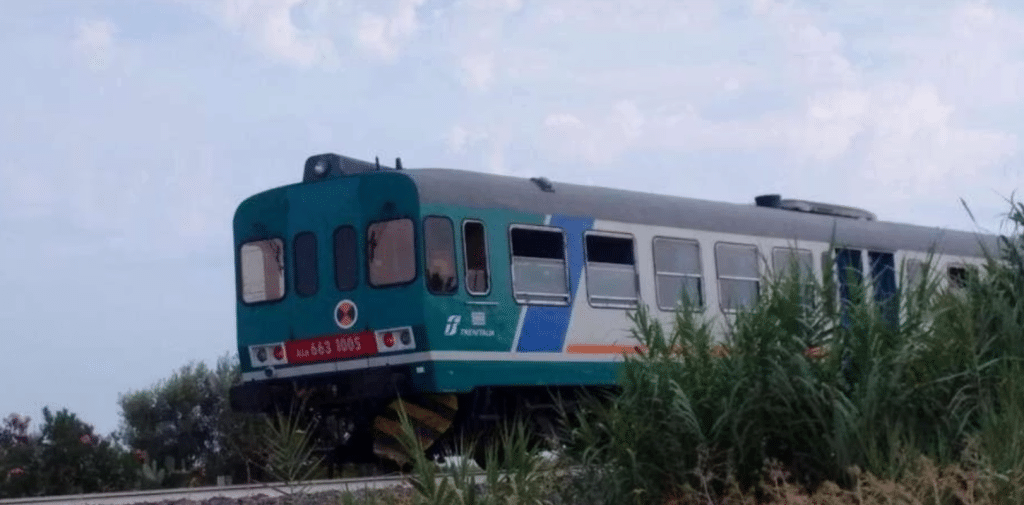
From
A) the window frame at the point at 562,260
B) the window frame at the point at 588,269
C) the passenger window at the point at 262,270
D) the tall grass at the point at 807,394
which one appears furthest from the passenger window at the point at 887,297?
the passenger window at the point at 262,270

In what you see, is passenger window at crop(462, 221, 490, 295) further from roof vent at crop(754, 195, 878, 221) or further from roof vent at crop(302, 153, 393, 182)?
roof vent at crop(754, 195, 878, 221)

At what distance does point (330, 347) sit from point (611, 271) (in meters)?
2.94

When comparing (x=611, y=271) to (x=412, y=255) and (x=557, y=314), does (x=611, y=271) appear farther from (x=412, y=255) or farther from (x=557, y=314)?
(x=412, y=255)

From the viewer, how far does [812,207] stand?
70.5 ft

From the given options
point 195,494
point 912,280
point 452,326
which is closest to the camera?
point 912,280

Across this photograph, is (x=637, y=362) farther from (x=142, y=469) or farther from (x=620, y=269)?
(x=142, y=469)

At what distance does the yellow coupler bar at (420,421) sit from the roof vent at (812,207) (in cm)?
642

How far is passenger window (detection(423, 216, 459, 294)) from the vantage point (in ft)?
50.9

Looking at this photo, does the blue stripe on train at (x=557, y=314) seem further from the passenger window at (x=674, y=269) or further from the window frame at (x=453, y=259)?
the passenger window at (x=674, y=269)

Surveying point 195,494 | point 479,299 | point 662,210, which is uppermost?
point 662,210

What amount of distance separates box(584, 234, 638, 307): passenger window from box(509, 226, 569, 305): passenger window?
363 mm

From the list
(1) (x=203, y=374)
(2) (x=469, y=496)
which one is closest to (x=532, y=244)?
(2) (x=469, y=496)

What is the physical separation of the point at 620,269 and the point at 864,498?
349 inches

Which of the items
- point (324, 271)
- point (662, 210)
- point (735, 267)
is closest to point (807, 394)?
point (324, 271)
